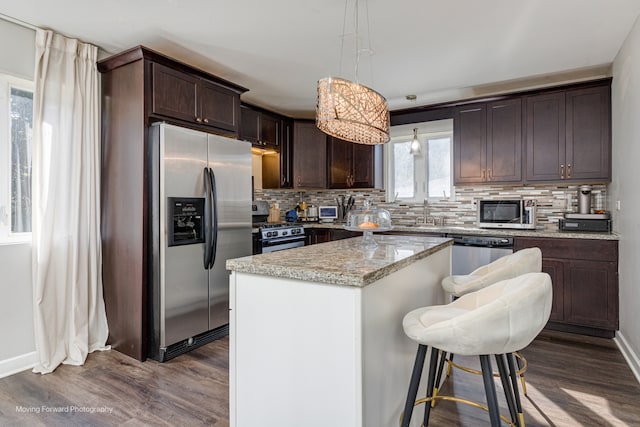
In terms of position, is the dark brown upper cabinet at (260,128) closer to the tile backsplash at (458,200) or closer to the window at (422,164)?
the tile backsplash at (458,200)

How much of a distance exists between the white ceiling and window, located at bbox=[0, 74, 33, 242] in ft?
1.71

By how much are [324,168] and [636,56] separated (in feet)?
10.6

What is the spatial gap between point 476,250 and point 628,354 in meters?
1.38

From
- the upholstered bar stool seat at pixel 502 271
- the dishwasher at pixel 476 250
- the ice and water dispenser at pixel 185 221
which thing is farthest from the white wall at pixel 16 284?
the dishwasher at pixel 476 250

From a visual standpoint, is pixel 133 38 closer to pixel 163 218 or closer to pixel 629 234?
pixel 163 218

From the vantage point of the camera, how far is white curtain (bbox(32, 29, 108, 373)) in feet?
8.57

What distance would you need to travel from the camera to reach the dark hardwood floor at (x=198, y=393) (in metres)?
2.03

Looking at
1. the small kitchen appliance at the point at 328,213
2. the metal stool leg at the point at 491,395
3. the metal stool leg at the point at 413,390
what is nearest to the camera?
the metal stool leg at the point at 491,395

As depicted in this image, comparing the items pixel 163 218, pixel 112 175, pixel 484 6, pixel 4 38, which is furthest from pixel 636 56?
pixel 4 38

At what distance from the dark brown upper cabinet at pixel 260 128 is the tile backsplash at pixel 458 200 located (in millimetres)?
785

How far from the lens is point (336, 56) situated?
10.3 ft

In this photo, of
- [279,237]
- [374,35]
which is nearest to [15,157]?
[279,237]

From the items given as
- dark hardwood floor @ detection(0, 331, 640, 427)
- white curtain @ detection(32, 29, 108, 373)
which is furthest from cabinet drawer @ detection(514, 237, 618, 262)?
white curtain @ detection(32, 29, 108, 373)

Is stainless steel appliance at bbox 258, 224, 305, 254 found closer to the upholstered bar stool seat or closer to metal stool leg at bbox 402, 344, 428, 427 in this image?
the upholstered bar stool seat
